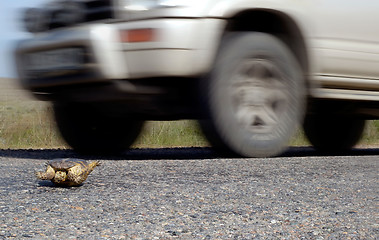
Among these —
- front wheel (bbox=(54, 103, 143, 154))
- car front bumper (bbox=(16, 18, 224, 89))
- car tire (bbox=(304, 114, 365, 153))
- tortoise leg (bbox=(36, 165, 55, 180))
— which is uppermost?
car front bumper (bbox=(16, 18, 224, 89))

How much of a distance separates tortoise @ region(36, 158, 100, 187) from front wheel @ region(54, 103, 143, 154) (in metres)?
1.79

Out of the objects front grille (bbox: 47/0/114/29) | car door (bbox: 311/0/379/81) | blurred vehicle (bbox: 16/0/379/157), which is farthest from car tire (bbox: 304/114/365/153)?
front grille (bbox: 47/0/114/29)

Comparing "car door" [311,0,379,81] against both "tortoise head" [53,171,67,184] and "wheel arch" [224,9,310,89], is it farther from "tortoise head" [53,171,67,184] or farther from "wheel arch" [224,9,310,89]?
"tortoise head" [53,171,67,184]

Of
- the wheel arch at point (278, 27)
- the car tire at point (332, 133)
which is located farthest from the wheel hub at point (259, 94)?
the car tire at point (332, 133)

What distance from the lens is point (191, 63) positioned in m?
3.56

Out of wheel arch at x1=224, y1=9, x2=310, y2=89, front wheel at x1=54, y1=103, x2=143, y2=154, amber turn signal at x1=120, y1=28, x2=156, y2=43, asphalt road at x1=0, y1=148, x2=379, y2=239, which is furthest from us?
front wheel at x1=54, y1=103, x2=143, y2=154

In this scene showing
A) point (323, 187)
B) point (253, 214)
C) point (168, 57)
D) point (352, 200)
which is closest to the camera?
point (253, 214)

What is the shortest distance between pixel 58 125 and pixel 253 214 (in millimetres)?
2813

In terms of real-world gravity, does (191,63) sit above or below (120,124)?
above

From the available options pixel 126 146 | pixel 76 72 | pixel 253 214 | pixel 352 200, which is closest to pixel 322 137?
pixel 126 146

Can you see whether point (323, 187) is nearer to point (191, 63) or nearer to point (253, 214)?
point (253, 214)

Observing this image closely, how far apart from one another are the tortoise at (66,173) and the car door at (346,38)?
2075mm

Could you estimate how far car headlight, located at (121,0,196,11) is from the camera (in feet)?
11.5

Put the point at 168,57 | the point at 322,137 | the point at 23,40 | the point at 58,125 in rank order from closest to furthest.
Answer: the point at 168,57
the point at 23,40
the point at 58,125
the point at 322,137
